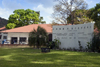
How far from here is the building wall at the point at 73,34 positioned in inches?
559

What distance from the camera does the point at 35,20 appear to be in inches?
1592

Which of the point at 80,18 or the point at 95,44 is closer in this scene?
the point at 95,44

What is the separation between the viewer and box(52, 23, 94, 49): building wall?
559 inches

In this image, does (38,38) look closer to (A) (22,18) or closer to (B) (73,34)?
(B) (73,34)

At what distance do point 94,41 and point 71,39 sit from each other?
3.34 meters

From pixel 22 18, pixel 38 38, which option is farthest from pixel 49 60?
pixel 22 18

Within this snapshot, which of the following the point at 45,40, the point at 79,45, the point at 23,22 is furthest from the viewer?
the point at 23,22

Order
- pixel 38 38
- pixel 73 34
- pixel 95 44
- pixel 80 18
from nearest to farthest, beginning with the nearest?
1. pixel 95 44
2. pixel 73 34
3. pixel 38 38
4. pixel 80 18

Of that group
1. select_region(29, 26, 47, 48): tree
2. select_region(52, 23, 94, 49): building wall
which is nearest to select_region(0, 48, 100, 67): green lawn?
select_region(52, 23, 94, 49): building wall

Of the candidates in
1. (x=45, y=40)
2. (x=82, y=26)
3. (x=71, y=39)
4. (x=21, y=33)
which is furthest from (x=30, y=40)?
(x=21, y=33)

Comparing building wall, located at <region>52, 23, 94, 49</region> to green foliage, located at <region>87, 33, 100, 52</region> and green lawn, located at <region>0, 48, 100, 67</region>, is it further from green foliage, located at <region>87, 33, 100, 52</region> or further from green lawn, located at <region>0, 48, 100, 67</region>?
green lawn, located at <region>0, 48, 100, 67</region>

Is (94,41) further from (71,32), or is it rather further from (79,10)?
(79,10)

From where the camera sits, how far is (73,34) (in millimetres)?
15586

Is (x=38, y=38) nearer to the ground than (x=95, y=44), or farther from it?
farther from it
